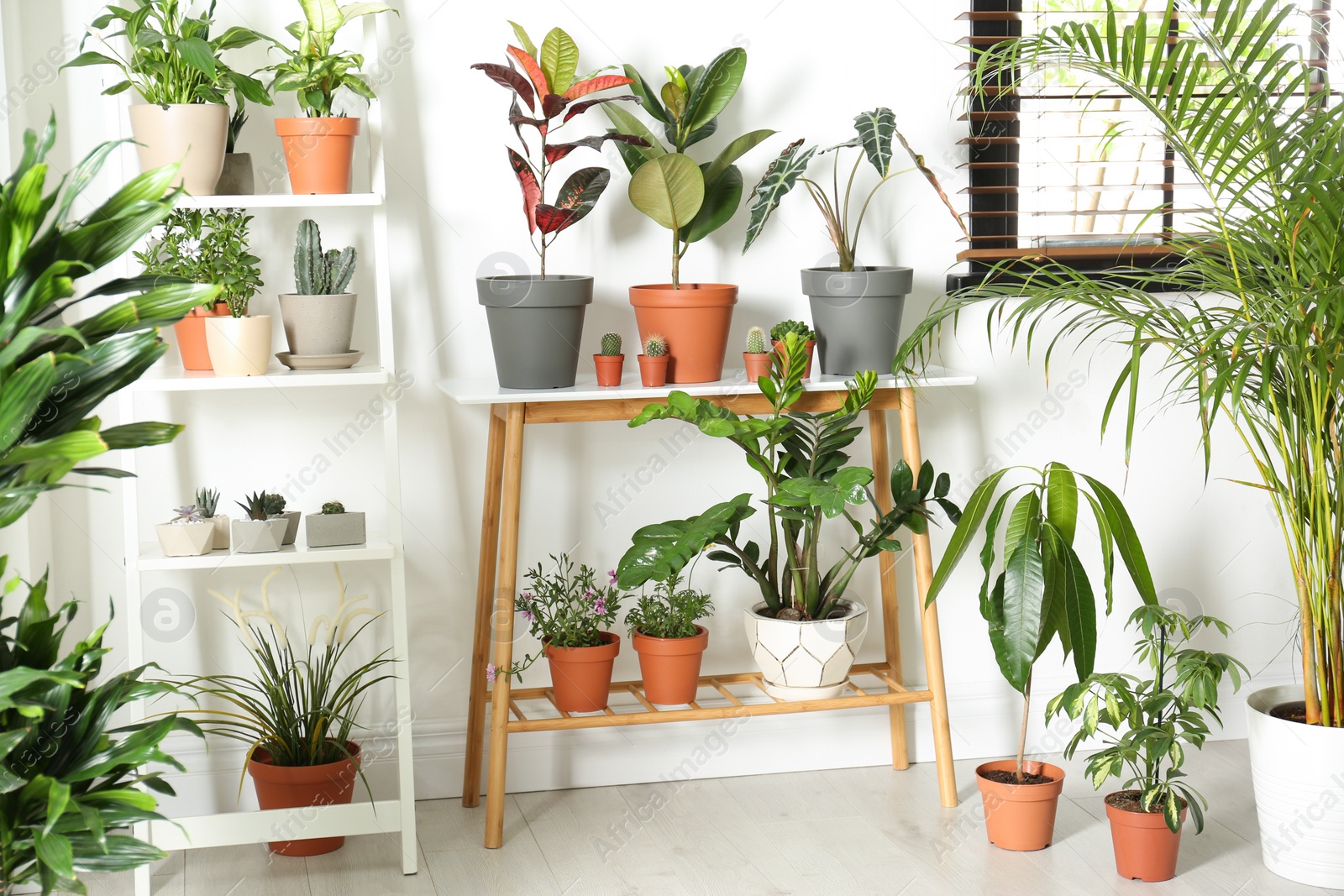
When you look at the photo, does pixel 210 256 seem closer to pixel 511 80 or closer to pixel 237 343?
pixel 237 343

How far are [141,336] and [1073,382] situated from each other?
2218mm

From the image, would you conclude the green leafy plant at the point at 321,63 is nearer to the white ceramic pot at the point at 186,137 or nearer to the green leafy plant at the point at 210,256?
the white ceramic pot at the point at 186,137

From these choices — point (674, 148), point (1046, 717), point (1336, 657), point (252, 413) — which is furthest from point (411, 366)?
point (1336, 657)

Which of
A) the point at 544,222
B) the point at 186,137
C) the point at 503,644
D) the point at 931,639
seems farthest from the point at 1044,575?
the point at 186,137

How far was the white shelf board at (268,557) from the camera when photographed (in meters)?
2.26

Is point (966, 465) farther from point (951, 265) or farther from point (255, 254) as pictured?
point (255, 254)

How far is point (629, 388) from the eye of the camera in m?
2.49

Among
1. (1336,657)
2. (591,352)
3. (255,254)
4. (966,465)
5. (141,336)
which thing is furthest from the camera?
(966,465)

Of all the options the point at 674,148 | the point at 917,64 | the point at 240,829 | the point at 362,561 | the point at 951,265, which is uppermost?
the point at 917,64

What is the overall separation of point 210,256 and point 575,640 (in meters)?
1.04

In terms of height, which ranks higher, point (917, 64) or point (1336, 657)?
point (917, 64)

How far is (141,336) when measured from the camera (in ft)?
4.61

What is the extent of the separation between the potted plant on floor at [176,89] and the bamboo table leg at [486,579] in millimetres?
749

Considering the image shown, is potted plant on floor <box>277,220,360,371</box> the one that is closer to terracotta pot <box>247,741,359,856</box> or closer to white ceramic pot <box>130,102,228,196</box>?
white ceramic pot <box>130,102,228,196</box>
